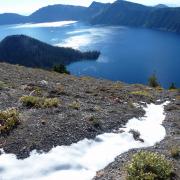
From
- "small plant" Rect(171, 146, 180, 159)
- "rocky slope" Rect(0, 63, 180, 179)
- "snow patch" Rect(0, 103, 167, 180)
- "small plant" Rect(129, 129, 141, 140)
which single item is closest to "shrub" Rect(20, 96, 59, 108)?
"rocky slope" Rect(0, 63, 180, 179)

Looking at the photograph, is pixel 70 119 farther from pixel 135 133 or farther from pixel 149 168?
pixel 149 168

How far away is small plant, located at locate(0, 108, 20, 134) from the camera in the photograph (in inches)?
637

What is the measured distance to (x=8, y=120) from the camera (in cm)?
1680

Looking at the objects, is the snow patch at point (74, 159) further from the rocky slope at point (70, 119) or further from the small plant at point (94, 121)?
the small plant at point (94, 121)

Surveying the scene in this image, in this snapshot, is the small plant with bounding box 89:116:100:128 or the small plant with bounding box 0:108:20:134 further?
the small plant with bounding box 89:116:100:128

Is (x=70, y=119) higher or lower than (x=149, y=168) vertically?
higher

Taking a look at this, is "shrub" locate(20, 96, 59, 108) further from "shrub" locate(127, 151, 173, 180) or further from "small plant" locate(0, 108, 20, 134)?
"shrub" locate(127, 151, 173, 180)

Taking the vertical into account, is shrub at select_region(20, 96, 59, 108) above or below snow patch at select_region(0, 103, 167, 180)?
above

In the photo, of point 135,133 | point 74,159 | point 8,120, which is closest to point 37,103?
point 8,120

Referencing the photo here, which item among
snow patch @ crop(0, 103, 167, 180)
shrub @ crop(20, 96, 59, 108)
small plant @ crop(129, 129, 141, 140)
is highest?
shrub @ crop(20, 96, 59, 108)

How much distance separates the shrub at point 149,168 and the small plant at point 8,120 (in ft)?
19.0

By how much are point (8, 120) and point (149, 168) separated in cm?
681

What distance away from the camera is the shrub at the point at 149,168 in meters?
12.9

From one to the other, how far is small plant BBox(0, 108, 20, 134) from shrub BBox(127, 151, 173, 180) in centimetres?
578
